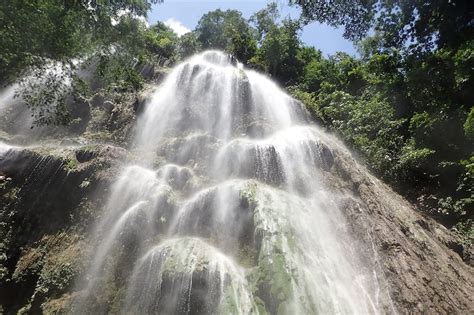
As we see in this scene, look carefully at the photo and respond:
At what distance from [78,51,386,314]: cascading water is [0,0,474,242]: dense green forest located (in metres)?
3.94

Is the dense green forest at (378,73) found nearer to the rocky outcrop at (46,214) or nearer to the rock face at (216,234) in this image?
the rocky outcrop at (46,214)

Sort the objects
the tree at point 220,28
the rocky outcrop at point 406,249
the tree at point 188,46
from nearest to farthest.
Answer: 1. the rocky outcrop at point 406,249
2. the tree at point 188,46
3. the tree at point 220,28

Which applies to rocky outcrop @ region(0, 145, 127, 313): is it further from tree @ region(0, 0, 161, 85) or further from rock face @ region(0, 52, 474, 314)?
tree @ region(0, 0, 161, 85)

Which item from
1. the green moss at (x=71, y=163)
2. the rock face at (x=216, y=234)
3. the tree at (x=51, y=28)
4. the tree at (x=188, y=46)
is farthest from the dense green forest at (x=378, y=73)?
the tree at (x=188, y=46)

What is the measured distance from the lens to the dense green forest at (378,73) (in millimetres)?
10594

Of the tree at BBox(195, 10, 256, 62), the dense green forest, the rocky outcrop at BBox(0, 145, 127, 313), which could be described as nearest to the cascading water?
the rocky outcrop at BBox(0, 145, 127, 313)

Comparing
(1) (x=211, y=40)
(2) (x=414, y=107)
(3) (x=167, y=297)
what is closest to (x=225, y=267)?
(3) (x=167, y=297)

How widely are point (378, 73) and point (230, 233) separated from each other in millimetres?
9713

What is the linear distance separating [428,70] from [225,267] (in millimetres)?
10010

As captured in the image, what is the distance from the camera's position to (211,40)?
3806 cm

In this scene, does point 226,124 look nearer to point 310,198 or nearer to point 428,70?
point 310,198

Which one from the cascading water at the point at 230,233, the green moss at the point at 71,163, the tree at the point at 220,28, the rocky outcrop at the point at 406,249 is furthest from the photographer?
the tree at the point at 220,28

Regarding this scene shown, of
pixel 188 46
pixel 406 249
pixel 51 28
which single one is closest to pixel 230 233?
pixel 406 249

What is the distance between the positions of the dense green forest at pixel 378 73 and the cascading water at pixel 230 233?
3.94 metres
